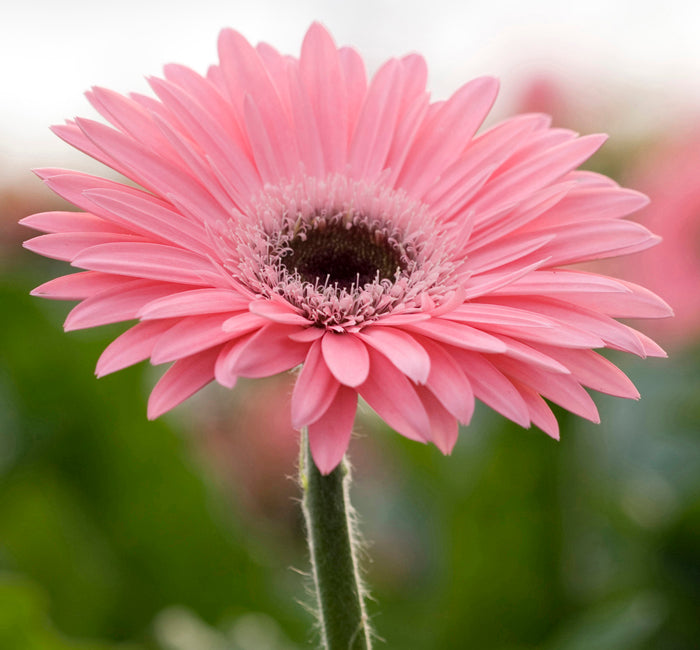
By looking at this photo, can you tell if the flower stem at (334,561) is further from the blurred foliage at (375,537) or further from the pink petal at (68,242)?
the blurred foliage at (375,537)

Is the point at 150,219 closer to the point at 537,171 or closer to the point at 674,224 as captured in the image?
the point at 537,171

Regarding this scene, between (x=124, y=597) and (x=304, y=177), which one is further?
(x=124, y=597)

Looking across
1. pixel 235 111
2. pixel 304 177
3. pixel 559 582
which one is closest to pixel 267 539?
pixel 559 582

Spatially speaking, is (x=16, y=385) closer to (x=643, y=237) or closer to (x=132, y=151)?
(x=132, y=151)

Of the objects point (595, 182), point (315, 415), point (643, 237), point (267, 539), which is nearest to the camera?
point (315, 415)

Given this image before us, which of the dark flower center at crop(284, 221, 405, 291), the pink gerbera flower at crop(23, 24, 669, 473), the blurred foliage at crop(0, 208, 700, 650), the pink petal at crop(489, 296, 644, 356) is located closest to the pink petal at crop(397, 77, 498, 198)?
the pink gerbera flower at crop(23, 24, 669, 473)

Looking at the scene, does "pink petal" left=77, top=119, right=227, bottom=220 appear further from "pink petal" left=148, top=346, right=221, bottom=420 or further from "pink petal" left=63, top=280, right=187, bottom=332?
"pink petal" left=148, top=346, right=221, bottom=420

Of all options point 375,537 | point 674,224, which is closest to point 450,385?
point 375,537
